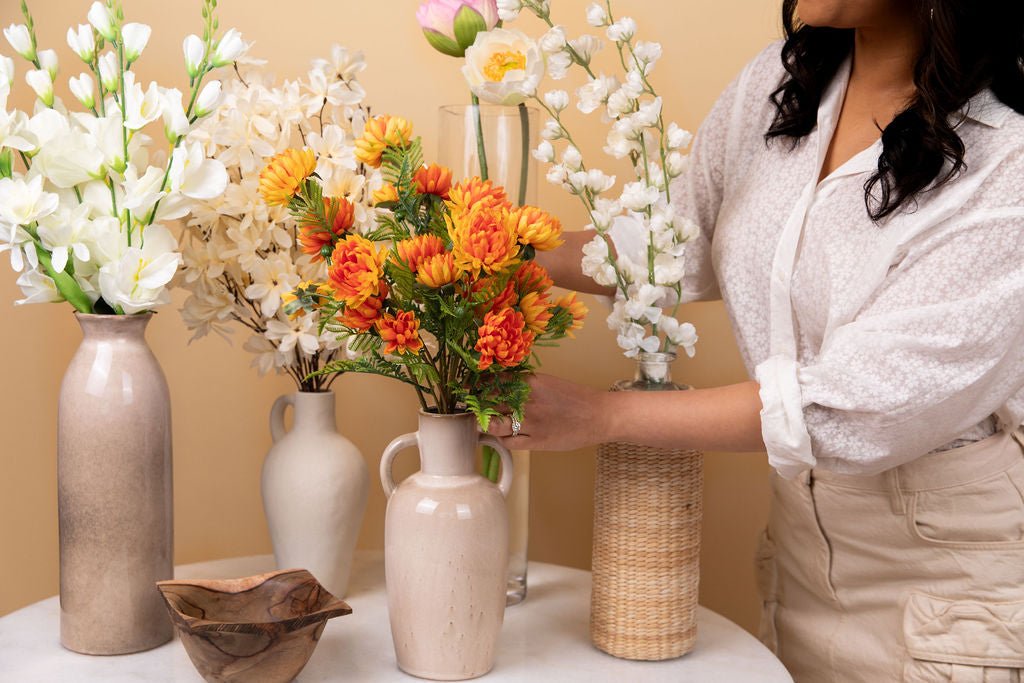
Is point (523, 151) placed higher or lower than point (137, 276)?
higher

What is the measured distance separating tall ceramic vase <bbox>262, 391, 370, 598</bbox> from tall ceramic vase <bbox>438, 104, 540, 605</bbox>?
19 cm

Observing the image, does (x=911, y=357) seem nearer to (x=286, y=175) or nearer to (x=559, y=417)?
(x=559, y=417)

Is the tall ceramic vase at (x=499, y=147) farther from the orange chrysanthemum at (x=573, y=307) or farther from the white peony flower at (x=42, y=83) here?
the white peony flower at (x=42, y=83)

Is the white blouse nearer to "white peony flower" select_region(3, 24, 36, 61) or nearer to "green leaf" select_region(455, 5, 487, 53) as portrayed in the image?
"green leaf" select_region(455, 5, 487, 53)

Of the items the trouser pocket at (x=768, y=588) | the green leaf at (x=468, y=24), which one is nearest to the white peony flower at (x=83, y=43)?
the green leaf at (x=468, y=24)

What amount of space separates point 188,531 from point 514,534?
599mm

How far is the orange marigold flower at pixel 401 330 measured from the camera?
85cm

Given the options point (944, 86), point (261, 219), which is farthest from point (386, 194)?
point (944, 86)

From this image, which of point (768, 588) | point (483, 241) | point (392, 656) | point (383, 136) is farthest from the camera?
point (768, 588)

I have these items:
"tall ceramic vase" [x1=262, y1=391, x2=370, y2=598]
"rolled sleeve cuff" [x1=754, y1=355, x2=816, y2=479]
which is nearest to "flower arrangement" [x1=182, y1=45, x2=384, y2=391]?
"tall ceramic vase" [x1=262, y1=391, x2=370, y2=598]

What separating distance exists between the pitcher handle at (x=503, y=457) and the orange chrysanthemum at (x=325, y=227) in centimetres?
23

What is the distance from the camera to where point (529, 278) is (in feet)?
2.95

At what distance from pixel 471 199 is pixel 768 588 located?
30.3 inches

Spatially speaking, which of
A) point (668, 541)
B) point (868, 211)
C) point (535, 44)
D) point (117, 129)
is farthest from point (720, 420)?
point (117, 129)
